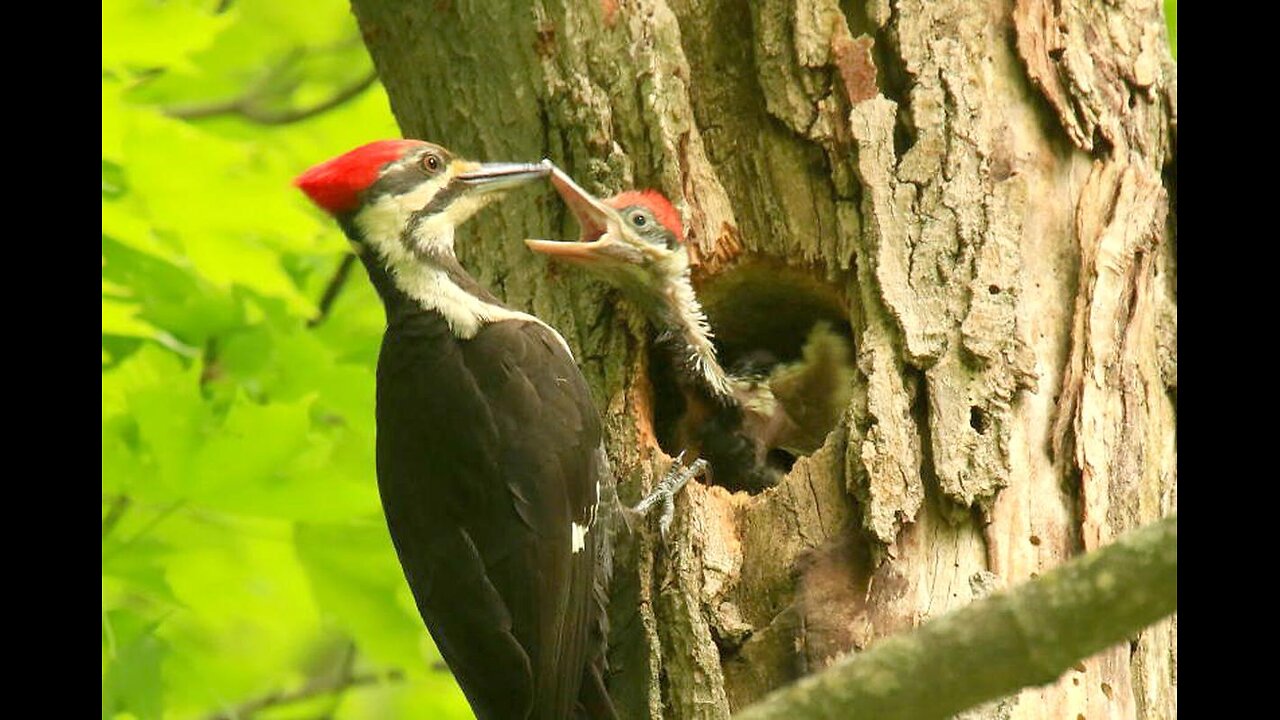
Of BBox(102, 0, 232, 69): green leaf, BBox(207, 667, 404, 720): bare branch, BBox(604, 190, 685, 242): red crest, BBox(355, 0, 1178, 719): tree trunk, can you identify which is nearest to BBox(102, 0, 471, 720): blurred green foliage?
BBox(102, 0, 232, 69): green leaf

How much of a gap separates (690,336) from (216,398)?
54.4 inches

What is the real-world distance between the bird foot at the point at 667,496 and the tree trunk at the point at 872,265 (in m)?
0.08

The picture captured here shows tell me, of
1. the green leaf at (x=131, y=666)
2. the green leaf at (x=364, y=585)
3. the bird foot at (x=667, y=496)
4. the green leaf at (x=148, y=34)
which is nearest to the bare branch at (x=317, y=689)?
the green leaf at (x=364, y=585)

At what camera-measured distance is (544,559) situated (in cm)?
345

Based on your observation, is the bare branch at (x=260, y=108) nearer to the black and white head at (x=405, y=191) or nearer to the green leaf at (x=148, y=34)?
the green leaf at (x=148, y=34)

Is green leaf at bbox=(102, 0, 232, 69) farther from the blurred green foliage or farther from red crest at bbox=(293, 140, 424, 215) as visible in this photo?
red crest at bbox=(293, 140, 424, 215)

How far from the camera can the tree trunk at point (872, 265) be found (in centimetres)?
310

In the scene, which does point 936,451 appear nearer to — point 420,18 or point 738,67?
point 738,67

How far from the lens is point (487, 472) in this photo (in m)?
3.50

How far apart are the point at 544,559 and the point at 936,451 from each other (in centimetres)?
95

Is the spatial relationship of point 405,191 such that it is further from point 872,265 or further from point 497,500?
point 872,265

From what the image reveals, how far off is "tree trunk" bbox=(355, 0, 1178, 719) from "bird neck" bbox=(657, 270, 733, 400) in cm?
9

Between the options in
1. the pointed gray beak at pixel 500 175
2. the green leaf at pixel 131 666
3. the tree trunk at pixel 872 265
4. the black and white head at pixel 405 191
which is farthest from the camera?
the green leaf at pixel 131 666

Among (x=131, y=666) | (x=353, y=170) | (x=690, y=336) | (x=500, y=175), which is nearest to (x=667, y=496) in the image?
(x=690, y=336)
